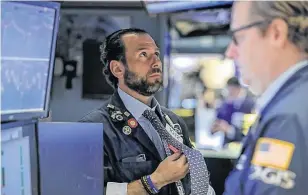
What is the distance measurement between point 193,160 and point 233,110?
0.24 metres

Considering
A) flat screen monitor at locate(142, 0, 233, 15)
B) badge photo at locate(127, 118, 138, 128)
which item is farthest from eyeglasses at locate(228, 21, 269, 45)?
badge photo at locate(127, 118, 138, 128)

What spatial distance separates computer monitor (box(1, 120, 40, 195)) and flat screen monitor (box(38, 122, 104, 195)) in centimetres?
18

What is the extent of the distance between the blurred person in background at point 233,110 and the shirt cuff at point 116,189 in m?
0.41

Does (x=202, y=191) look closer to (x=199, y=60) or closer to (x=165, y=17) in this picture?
(x=199, y=60)

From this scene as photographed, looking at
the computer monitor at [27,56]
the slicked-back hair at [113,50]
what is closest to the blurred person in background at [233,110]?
the slicked-back hair at [113,50]

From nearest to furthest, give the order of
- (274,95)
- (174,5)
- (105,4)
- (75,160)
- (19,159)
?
1. (19,159)
2. (274,95)
3. (75,160)
4. (174,5)
5. (105,4)

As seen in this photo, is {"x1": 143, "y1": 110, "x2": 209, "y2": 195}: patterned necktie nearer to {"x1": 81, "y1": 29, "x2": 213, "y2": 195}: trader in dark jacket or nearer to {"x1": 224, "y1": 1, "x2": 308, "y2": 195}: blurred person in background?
{"x1": 81, "y1": 29, "x2": 213, "y2": 195}: trader in dark jacket

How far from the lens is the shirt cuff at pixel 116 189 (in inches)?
65.9

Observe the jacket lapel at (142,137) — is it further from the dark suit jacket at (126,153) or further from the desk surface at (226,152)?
the desk surface at (226,152)

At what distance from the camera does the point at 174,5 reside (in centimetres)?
176

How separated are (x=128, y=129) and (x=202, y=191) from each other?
14.0 inches

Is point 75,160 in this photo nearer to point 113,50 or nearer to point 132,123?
point 132,123

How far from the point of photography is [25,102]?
1.43 m

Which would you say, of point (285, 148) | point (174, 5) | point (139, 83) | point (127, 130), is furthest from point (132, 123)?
point (285, 148)
